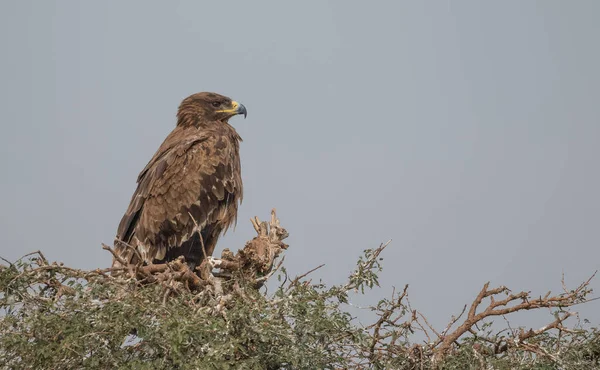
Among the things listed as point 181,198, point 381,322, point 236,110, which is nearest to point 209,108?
point 236,110

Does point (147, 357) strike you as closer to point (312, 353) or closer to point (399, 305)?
point (312, 353)

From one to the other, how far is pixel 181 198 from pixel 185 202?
6 centimetres

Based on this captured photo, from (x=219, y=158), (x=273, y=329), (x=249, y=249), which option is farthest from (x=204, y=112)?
(x=273, y=329)

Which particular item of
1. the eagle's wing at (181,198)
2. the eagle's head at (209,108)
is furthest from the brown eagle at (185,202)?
the eagle's head at (209,108)

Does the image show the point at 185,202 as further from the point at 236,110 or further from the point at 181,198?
the point at 236,110

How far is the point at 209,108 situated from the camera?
9680 mm

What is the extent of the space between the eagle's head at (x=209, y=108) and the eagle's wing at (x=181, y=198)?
21.7 inches

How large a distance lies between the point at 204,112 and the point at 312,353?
4.49 meters

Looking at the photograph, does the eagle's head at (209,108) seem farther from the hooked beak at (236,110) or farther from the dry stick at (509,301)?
the dry stick at (509,301)

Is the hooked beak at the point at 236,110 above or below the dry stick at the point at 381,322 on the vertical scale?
above

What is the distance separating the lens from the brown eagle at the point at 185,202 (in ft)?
29.1

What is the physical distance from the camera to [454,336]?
6539 millimetres

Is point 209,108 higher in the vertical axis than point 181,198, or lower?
higher

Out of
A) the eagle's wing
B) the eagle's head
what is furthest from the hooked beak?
the eagle's wing
